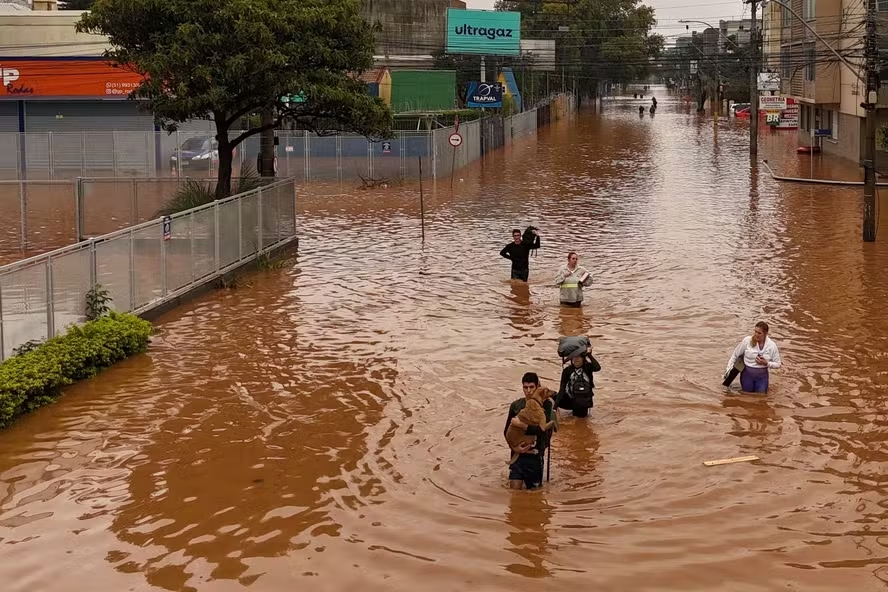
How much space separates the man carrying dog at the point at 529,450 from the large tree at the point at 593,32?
11678cm

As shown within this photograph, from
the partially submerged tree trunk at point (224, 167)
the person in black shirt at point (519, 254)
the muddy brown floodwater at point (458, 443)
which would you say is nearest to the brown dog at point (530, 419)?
the muddy brown floodwater at point (458, 443)

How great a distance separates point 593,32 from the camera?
132250 millimetres

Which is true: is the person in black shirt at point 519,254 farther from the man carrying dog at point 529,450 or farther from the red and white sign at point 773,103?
the red and white sign at point 773,103

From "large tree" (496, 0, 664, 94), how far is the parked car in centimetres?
8037

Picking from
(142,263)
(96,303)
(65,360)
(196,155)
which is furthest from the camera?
(196,155)

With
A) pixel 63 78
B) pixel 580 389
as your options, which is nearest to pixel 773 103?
pixel 63 78

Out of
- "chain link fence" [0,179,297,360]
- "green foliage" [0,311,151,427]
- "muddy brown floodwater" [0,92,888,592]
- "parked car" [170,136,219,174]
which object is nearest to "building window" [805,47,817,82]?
"parked car" [170,136,219,174]

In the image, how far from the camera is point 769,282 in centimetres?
2281

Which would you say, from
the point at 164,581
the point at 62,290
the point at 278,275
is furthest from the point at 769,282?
the point at 164,581

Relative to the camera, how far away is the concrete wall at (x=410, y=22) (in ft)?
342

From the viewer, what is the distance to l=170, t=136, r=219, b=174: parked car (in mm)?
46156

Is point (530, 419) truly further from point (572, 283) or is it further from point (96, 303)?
point (572, 283)

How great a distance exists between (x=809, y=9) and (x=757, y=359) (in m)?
42.8

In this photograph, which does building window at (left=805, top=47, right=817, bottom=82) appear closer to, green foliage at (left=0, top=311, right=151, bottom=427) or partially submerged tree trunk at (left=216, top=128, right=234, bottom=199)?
partially submerged tree trunk at (left=216, top=128, right=234, bottom=199)
